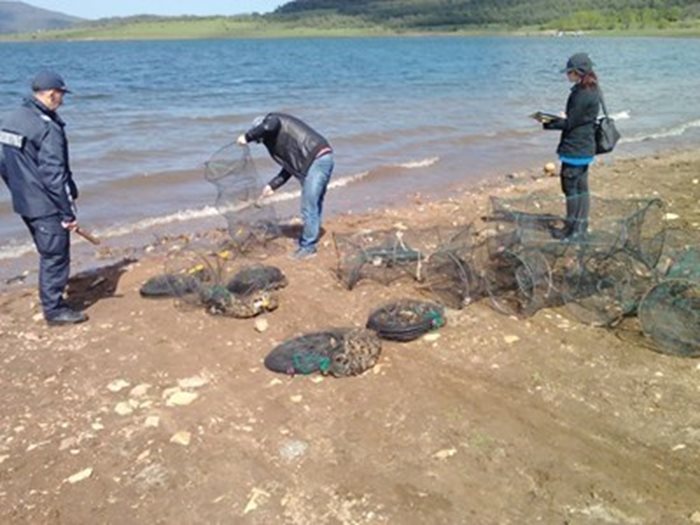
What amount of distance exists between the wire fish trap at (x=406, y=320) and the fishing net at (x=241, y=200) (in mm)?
2818

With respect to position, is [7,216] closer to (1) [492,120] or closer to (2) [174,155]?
(2) [174,155]

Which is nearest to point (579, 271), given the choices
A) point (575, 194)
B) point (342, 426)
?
point (575, 194)

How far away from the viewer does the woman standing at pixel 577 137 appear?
708 centimetres

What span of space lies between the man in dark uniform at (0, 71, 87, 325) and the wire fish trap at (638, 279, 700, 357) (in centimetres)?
522

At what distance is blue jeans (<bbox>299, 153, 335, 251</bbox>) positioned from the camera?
7.65m

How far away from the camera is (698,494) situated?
4.01 metres

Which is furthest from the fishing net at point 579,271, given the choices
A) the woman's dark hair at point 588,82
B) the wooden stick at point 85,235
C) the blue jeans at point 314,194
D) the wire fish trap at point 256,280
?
the wooden stick at point 85,235

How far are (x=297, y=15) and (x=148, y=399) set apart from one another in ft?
614

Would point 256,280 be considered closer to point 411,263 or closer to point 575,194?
point 411,263

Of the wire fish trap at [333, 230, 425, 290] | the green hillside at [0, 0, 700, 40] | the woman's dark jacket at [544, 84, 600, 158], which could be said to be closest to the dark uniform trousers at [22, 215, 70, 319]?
the wire fish trap at [333, 230, 425, 290]

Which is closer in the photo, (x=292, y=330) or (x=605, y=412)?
(x=605, y=412)

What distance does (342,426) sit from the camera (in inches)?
190

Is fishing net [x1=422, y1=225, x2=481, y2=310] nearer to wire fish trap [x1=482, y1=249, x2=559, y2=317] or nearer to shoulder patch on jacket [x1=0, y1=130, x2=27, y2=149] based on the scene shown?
wire fish trap [x1=482, y1=249, x2=559, y2=317]

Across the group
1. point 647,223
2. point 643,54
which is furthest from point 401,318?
point 643,54
